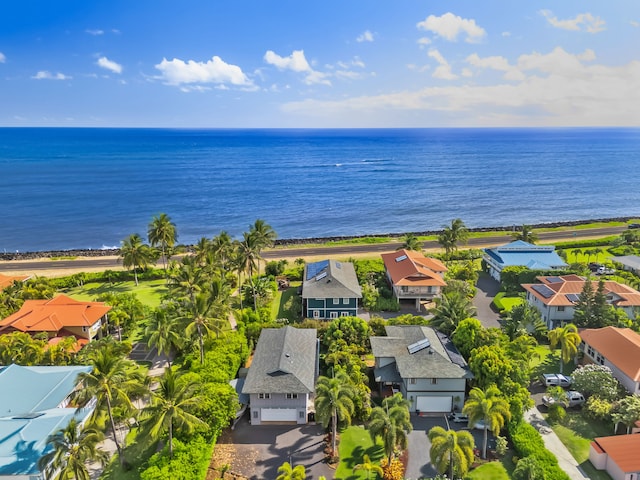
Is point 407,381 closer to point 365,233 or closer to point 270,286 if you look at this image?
point 270,286

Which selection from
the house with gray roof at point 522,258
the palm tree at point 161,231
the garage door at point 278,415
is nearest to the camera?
the garage door at point 278,415

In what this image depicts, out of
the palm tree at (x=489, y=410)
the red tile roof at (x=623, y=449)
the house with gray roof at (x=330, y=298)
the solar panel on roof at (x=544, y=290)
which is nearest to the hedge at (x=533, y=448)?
the palm tree at (x=489, y=410)

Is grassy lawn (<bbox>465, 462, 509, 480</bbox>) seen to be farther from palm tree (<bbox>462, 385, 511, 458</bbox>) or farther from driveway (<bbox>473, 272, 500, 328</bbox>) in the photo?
driveway (<bbox>473, 272, 500, 328</bbox>)

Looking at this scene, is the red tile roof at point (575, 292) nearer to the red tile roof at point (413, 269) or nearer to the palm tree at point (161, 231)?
the red tile roof at point (413, 269)

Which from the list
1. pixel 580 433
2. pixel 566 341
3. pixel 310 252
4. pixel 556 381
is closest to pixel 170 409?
pixel 580 433

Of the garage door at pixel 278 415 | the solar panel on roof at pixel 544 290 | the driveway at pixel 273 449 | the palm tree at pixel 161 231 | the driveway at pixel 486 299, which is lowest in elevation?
the driveway at pixel 273 449

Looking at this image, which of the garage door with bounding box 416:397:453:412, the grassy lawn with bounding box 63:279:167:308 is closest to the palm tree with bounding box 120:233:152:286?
the grassy lawn with bounding box 63:279:167:308

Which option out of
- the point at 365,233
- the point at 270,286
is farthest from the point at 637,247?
the point at 270,286
